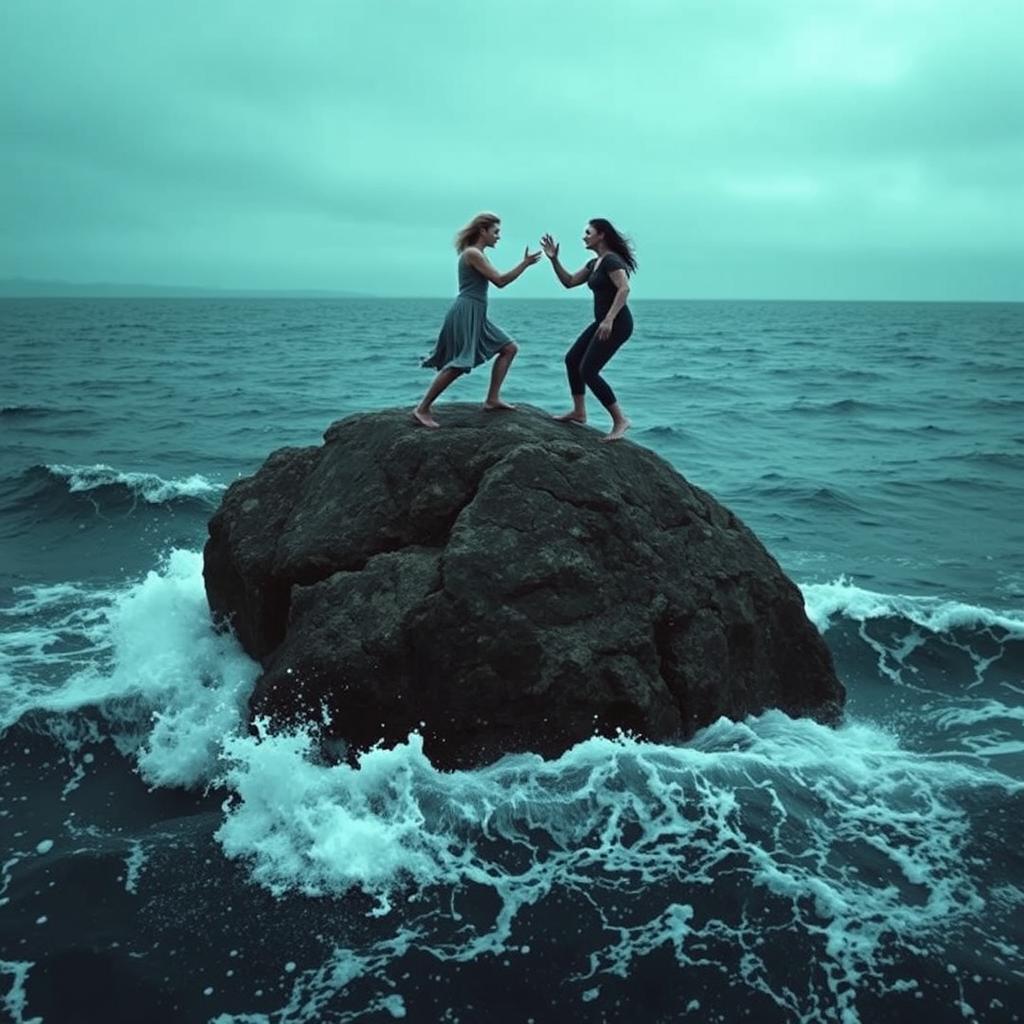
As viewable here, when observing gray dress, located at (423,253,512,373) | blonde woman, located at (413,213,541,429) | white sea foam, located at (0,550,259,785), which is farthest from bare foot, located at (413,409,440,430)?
white sea foam, located at (0,550,259,785)

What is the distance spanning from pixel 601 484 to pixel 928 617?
5013mm

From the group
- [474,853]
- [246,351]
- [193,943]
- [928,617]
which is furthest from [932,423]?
[246,351]

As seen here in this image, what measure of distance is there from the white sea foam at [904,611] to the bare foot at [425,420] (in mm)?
4485

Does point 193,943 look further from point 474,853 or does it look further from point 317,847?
point 474,853

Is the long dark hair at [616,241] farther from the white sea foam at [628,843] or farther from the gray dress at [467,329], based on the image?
the white sea foam at [628,843]

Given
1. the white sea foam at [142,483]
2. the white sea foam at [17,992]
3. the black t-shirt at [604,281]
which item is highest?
the black t-shirt at [604,281]

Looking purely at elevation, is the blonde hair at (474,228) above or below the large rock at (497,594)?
above

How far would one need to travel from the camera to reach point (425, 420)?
23.1 ft

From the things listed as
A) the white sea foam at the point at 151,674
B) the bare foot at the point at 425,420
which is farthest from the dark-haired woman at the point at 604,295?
the white sea foam at the point at 151,674

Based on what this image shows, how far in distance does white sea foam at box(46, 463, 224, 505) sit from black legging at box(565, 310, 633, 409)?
26.7 feet

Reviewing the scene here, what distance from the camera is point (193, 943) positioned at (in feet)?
13.7

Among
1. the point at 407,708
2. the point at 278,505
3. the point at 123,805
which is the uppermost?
the point at 278,505

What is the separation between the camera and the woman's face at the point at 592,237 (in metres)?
7.32

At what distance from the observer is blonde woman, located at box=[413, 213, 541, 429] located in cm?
700
